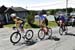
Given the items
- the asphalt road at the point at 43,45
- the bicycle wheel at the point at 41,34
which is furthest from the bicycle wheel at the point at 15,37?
the bicycle wheel at the point at 41,34

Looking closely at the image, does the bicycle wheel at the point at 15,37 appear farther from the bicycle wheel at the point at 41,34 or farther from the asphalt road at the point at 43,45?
the bicycle wheel at the point at 41,34

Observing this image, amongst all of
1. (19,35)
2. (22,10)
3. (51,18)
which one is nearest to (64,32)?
(19,35)

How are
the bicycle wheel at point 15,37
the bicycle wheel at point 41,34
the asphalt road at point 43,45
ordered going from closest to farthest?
the asphalt road at point 43,45 → the bicycle wheel at point 15,37 → the bicycle wheel at point 41,34

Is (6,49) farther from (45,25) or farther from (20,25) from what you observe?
(45,25)

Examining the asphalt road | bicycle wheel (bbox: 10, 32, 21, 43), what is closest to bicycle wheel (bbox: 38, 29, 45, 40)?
the asphalt road

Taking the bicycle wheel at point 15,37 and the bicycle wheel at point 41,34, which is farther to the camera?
the bicycle wheel at point 41,34

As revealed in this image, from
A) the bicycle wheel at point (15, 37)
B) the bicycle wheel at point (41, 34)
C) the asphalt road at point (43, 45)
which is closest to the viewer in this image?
the asphalt road at point (43, 45)

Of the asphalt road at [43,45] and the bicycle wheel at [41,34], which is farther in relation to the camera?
the bicycle wheel at [41,34]

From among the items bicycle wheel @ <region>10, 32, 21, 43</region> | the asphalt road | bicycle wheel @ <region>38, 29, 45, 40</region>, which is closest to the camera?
the asphalt road

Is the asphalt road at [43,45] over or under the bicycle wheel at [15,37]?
under

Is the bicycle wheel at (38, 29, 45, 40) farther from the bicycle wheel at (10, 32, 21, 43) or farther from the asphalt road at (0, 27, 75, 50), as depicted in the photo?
the bicycle wheel at (10, 32, 21, 43)

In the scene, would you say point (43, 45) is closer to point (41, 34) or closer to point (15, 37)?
point (15, 37)

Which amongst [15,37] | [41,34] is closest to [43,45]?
[15,37]

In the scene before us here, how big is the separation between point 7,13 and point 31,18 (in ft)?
38.4
